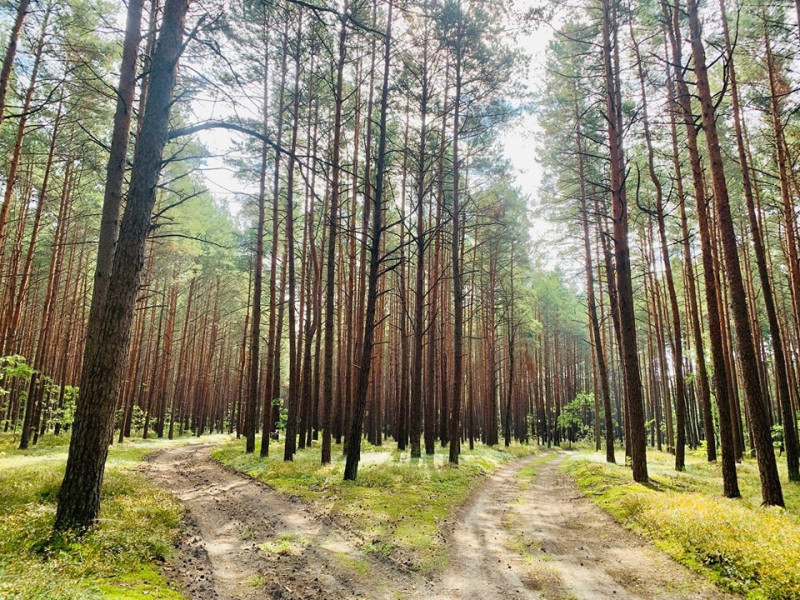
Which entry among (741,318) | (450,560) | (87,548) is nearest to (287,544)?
(450,560)

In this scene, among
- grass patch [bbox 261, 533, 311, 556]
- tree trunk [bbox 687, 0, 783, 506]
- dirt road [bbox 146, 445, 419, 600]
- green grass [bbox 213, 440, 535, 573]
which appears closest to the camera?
dirt road [bbox 146, 445, 419, 600]

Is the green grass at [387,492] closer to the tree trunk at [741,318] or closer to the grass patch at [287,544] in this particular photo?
the grass patch at [287,544]

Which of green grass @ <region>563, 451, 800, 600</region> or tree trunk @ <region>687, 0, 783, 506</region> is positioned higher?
tree trunk @ <region>687, 0, 783, 506</region>

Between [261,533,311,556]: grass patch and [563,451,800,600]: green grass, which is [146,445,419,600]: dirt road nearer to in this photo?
[261,533,311,556]: grass patch

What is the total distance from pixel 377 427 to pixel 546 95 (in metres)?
17.8

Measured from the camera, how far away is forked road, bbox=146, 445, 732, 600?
4.88 m

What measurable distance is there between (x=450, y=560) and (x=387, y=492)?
3.95 meters

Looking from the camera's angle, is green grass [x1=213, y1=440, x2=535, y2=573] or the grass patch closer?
the grass patch

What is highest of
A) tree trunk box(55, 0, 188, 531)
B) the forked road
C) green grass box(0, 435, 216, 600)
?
tree trunk box(55, 0, 188, 531)

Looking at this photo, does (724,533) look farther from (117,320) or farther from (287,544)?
(117,320)

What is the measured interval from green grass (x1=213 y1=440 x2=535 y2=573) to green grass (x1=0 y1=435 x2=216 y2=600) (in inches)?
112

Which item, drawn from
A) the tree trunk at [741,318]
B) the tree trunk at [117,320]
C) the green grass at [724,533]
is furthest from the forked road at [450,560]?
the tree trunk at [741,318]

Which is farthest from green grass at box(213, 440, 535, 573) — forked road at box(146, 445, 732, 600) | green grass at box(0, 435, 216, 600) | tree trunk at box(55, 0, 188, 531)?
tree trunk at box(55, 0, 188, 531)

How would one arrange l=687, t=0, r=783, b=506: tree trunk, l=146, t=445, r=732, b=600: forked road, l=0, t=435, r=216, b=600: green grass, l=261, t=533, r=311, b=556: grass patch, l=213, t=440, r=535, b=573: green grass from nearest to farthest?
l=0, t=435, r=216, b=600: green grass, l=146, t=445, r=732, b=600: forked road, l=261, t=533, r=311, b=556: grass patch, l=213, t=440, r=535, b=573: green grass, l=687, t=0, r=783, b=506: tree trunk
